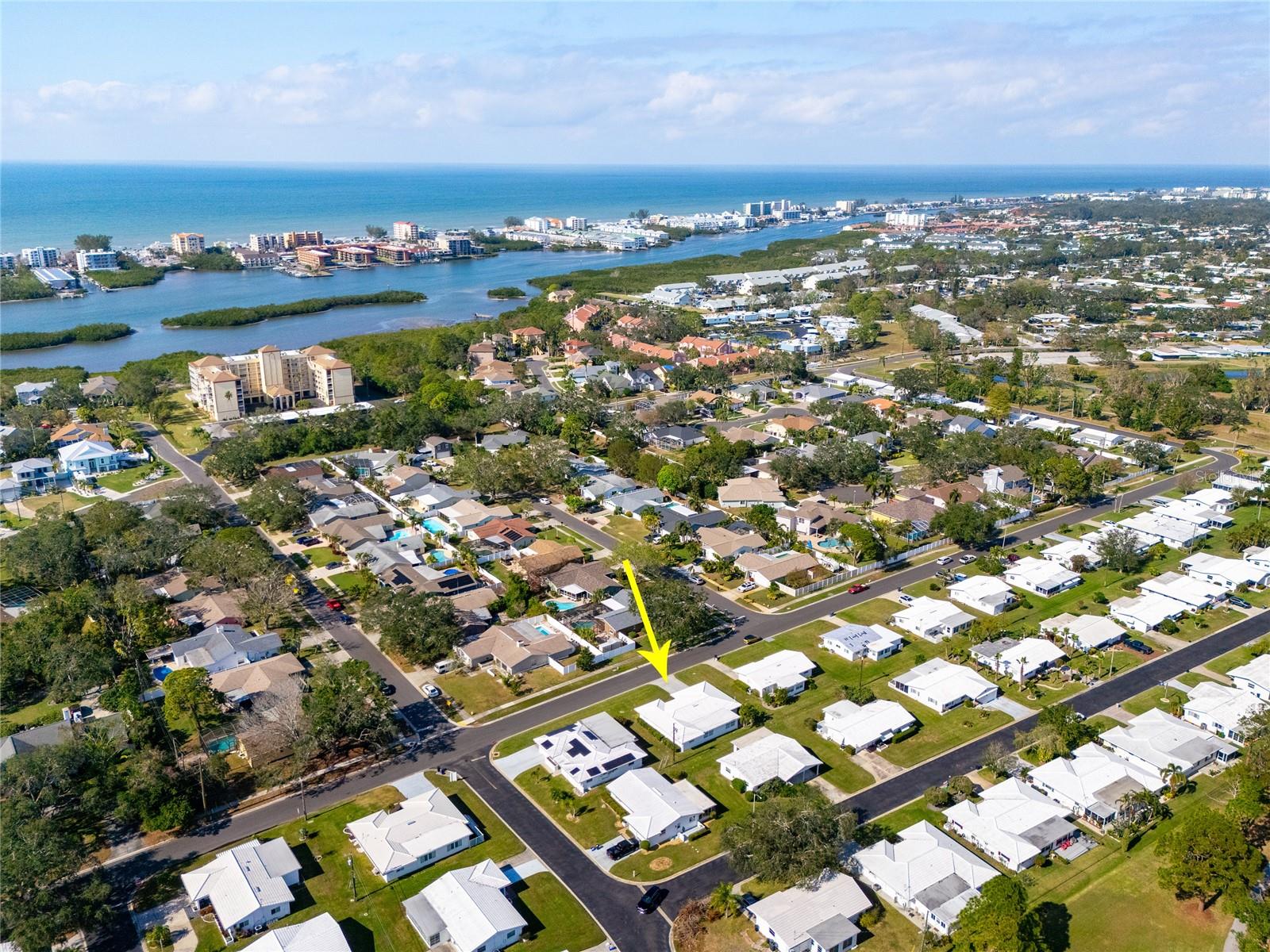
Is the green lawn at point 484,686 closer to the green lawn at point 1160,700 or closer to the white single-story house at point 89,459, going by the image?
the green lawn at point 1160,700

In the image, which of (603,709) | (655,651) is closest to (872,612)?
(655,651)

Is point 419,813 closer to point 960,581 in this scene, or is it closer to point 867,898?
point 867,898

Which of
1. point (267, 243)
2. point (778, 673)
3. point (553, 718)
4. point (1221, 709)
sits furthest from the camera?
point (267, 243)

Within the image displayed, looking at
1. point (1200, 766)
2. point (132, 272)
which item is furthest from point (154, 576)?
point (132, 272)

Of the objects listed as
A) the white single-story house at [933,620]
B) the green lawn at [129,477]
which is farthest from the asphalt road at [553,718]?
the green lawn at [129,477]

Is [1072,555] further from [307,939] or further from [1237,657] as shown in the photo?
[307,939]

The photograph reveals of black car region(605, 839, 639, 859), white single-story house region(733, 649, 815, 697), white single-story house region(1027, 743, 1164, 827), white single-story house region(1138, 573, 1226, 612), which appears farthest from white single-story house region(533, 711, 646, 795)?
white single-story house region(1138, 573, 1226, 612)
